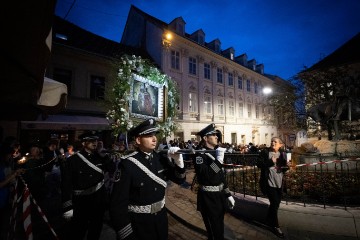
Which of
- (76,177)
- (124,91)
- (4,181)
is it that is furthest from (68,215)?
(124,91)

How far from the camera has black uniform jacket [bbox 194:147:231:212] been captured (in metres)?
3.78

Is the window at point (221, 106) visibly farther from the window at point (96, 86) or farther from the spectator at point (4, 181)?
the spectator at point (4, 181)

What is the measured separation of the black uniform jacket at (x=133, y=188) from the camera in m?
2.41

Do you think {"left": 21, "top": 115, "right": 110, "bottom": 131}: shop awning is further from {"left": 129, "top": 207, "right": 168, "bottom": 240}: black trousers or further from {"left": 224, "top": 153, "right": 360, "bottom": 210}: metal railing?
{"left": 129, "top": 207, "right": 168, "bottom": 240}: black trousers

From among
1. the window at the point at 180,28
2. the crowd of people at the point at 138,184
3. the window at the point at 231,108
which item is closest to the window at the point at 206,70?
the window at the point at 180,28

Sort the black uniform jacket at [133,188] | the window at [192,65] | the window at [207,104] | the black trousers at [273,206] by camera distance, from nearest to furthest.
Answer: the black uniform jacket at [133,188]
the black trousers at [273,206]
the window at [192,65]
the window at [207,104]

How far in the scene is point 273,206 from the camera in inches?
187

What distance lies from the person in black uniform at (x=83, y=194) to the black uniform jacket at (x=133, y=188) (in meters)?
1.69

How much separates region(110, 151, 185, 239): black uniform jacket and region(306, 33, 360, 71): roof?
2837cm

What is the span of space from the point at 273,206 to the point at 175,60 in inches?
829

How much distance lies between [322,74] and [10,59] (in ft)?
72.0

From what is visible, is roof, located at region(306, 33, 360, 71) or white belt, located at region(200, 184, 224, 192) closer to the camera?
white belt, located at region(200, 184, 224, 192)

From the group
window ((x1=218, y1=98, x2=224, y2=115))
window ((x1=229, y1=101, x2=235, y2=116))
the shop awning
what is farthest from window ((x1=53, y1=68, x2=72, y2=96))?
window ((x1=229, y1=101, x2=235, y2=116))

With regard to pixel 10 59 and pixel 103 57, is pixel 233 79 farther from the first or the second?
pixel 10 59
